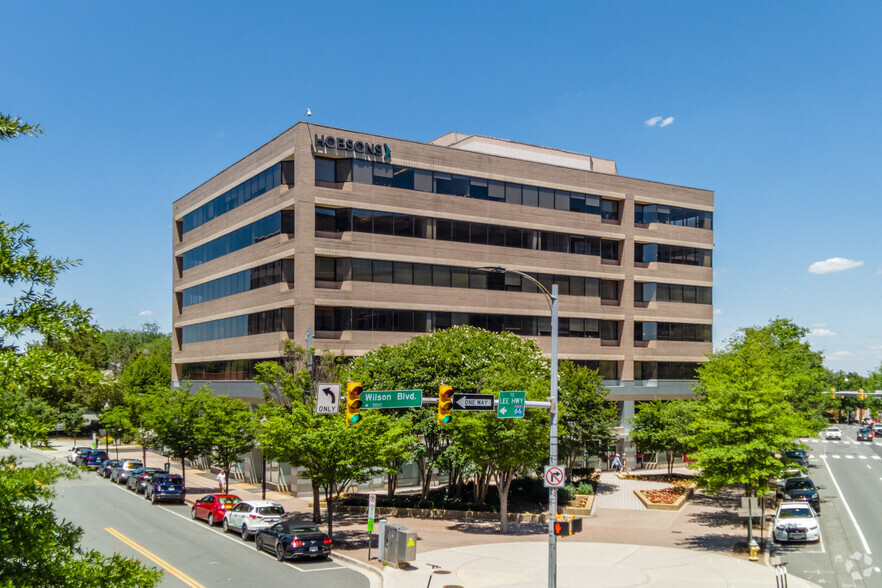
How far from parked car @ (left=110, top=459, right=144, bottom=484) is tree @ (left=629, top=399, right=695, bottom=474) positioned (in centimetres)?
3532

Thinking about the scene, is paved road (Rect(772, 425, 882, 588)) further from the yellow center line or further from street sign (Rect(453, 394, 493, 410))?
the yellow center line

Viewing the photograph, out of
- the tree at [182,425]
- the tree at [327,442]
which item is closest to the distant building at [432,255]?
the tree at [182,425]

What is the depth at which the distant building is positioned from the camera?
4962 centimetres

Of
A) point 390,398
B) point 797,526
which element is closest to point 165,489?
point 390,398

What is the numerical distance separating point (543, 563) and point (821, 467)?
1866 inches

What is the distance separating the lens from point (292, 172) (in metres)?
50.4

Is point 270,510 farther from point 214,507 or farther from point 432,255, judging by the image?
point 432,255

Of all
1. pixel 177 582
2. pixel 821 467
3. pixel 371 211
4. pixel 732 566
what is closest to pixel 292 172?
pixel 371 211

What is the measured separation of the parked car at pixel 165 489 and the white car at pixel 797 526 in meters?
31.6

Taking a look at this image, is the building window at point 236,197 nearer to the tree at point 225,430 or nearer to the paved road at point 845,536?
the tree at point 225,430

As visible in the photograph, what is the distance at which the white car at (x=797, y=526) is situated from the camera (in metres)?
31.9

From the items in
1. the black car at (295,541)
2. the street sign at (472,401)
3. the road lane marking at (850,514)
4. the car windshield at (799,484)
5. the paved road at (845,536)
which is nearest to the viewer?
the street sign at (472,401)

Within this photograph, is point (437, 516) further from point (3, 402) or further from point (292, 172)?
point (3, 402)

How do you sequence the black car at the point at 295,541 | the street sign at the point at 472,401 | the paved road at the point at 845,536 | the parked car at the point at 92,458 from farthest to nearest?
the parked car at the point at 92,458, the black car at the point at 295,541, the paved road at the point at 845,536, the street sign at the point at 472,401
